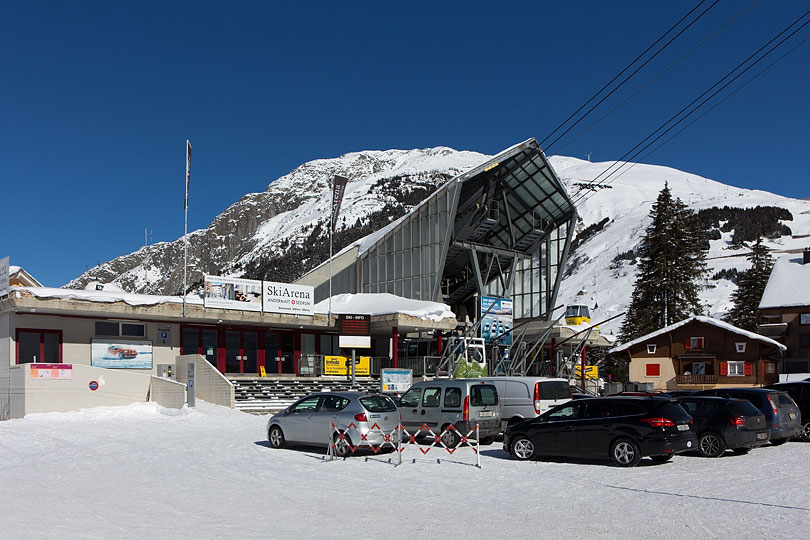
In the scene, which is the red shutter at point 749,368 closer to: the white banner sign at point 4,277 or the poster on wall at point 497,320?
the poster on wall at point 497,320

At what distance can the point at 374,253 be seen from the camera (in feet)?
174

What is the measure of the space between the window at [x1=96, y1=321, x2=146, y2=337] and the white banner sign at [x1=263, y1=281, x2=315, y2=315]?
5.90 metres

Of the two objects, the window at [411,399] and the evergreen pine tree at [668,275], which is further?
the evergreen pine tree at [668,275]

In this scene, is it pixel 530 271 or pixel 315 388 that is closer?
pixel 315 388

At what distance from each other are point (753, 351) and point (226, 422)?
2716 centimetres

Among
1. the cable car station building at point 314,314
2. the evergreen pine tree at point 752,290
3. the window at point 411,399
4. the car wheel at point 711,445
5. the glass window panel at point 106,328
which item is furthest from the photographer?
the evergreen pine tree at point 752,290

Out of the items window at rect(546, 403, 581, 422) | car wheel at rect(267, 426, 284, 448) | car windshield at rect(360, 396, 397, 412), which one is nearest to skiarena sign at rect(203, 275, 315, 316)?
car wheel at rect(267, 426, 284, 448)

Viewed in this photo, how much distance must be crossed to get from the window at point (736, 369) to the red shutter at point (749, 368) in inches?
4.4

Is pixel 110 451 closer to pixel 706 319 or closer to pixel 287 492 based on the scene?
pixel 287 492

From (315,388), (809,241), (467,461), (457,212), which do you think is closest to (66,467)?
(467,461)

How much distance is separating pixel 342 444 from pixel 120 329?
20.5 metres

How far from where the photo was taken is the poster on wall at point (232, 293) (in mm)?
34438

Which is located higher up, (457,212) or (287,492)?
(457,212)

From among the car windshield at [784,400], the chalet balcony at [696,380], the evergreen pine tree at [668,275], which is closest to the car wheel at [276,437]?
the car windshield at [784,400]
